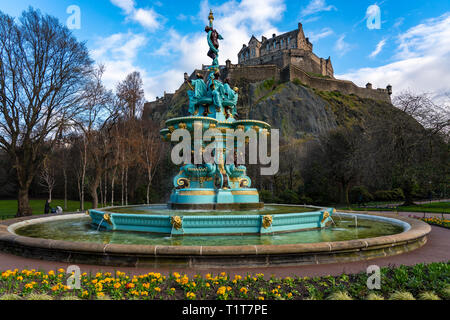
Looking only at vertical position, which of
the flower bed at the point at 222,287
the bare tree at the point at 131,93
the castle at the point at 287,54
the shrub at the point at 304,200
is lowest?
the shrub at the point at 304,200

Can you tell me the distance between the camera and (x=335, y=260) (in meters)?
6.48

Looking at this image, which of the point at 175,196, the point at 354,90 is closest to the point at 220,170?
the point at 175,196

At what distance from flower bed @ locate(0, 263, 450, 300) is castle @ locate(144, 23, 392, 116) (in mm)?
74751

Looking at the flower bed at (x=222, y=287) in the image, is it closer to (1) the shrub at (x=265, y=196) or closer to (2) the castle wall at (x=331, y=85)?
(1) the shrub at (x=265, y=196)

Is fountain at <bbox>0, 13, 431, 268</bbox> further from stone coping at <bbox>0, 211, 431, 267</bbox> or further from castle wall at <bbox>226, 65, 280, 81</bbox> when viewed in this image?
castle wall at <bbox>226, 65, 280, 81</bbox>

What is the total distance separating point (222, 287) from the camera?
4.15m

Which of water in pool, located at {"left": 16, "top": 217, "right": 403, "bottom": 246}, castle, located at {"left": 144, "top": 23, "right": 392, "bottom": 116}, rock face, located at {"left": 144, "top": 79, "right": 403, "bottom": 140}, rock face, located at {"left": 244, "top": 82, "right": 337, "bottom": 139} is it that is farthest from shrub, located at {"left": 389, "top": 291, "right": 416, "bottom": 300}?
castle, located at {"left": 144, "top": 23, "right": 392, "bottom": 116}

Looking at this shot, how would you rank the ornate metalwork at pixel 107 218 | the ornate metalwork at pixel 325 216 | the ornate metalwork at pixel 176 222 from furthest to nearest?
the ornate metalwork at pixel 325 216
the ornate metalwork at pixel 107 218
the ornate metalwork at pixel 176 222

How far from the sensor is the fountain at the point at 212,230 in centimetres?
609

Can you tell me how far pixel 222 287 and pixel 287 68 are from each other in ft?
269

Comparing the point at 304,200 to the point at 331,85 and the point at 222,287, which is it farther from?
the point at 331,85

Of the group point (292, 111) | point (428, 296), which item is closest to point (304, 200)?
point (428, 296)

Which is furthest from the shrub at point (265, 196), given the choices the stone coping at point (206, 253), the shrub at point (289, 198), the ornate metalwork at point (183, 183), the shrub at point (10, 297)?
the shrub at point (10, 297)

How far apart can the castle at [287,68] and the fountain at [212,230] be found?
213 ft
